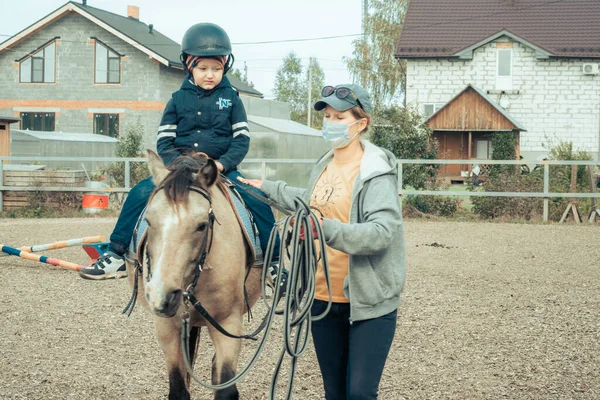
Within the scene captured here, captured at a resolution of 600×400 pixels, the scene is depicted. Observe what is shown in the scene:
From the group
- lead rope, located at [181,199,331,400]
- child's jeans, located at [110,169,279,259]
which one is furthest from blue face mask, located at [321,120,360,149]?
child's jeans, located at [110,169,279,259]

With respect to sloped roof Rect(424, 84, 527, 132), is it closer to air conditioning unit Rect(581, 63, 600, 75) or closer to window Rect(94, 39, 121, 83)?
air conditioning unit Rect(581, 63, 600, 75)

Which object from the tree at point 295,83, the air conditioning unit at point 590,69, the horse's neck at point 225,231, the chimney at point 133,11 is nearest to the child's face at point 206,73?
the horse's neck at point 225,231

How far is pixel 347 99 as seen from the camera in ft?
10.9

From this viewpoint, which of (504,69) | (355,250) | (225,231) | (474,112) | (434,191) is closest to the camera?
(355,250)

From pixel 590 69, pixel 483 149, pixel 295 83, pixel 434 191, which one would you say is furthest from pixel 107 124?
pixel 295 83

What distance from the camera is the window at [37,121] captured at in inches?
1344

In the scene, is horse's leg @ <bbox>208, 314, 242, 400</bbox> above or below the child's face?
below

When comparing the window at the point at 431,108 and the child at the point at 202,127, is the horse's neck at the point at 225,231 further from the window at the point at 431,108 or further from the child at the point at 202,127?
the window at the point at 431,108

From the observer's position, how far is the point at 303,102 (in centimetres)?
8562

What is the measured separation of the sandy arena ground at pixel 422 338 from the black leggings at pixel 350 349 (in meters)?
1.42

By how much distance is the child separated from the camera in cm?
430

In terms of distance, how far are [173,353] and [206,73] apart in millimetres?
1590

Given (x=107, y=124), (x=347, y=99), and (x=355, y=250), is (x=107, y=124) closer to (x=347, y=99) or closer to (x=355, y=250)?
(x=347, y=99)

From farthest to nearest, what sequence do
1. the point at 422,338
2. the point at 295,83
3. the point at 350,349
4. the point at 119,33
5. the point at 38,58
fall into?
1. the point at 295,83
2. the point at 38,58
3. the point at 119,33
4. the point at 422,338
5. the point at 350,349
